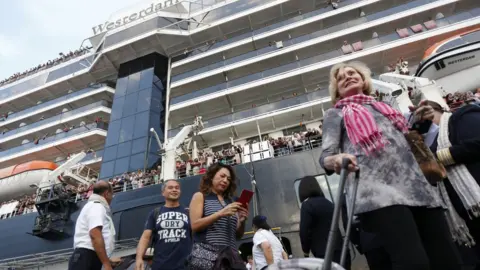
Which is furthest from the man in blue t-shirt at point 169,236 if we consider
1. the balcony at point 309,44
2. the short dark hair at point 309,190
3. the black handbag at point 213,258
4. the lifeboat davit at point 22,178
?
the lifeboat davit at point 22,178

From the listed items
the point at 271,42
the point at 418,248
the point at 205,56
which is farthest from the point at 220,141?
the point at 418,248

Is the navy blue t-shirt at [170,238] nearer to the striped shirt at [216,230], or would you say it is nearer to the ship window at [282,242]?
the striped shirt at [216,230]

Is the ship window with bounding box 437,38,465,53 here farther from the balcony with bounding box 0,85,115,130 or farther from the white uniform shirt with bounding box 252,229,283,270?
the balcony with bounding box 0,85,115,130

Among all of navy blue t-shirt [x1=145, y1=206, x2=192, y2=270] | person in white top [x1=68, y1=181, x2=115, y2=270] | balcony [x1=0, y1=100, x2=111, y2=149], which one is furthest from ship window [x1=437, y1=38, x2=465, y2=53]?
balcony [x1=0, y1=100, x2=111, y2=149]

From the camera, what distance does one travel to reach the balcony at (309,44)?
15930mm

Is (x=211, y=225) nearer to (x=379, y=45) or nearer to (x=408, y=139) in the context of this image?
(x=408, y=139)

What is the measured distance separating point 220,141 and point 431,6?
520 inches

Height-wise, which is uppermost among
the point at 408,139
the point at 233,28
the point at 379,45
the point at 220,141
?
the point at 233,28

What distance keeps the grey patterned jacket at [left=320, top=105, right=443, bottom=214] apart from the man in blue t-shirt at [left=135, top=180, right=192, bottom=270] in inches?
69.9

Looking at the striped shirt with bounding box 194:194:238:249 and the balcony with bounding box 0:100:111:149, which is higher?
the balcony with bounding box 0:100:111:149

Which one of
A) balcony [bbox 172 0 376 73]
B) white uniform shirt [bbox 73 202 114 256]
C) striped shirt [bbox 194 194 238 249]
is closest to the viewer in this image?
striped shirt [bbox 194 194 238 249]

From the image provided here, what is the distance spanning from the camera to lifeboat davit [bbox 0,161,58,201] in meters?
16.9

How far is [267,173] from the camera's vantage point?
9.96m

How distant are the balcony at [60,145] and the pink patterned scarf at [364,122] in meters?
19.1
